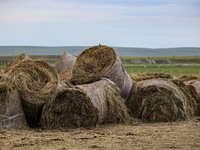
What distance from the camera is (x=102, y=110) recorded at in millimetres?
11172

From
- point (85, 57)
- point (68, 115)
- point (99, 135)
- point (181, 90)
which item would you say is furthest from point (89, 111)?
point (181, 90)

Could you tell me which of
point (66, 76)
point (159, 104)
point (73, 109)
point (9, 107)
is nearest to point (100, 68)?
point (66, 76)

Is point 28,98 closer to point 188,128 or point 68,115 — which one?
point 68,115

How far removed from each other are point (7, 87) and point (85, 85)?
7.49ft

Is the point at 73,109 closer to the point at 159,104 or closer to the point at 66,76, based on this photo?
the point at 66,76

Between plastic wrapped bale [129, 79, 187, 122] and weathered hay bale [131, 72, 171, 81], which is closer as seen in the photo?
plastic wrapped bale [129, 79, 187, 122]

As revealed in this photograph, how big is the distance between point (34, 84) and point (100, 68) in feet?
8.56

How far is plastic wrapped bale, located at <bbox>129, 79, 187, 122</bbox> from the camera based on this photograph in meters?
12.3

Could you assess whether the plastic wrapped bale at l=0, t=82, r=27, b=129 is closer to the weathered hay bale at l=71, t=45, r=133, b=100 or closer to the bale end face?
the bale end face

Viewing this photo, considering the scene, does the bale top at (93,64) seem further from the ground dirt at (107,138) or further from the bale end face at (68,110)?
the ground dirt at (107,138)

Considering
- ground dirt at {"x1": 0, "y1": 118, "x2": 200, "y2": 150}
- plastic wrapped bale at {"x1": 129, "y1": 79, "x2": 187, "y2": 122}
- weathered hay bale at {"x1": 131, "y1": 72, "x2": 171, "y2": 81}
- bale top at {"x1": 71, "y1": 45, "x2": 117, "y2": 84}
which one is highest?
bale top at {"x1": 71, "y1": 45, "x2": 117, "y2": 84}

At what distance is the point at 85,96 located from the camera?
34.8 feet

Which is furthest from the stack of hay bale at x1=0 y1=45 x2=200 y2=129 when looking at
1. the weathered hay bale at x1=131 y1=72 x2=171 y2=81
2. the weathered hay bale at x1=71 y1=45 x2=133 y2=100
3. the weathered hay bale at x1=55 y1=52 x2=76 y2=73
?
the weathered hay bale at x1=131 y1=72 x2=171 y2=81

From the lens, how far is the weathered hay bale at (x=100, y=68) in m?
12.3
